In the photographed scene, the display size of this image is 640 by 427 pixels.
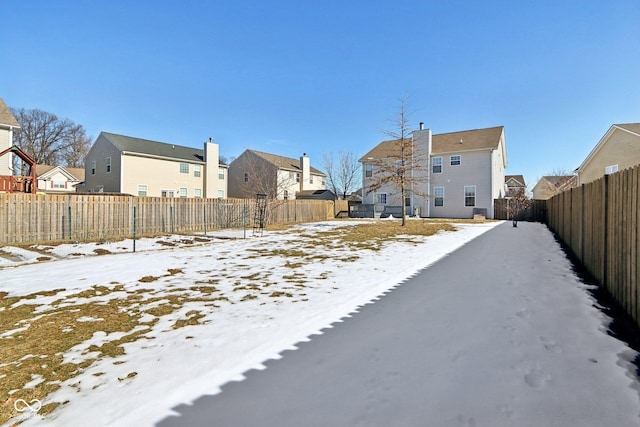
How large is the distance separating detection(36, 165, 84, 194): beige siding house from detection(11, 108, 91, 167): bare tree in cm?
430

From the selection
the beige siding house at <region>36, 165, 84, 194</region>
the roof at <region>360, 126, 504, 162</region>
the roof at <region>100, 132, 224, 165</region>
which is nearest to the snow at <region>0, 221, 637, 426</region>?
the roof at <region>100, 132, 224, 165</region>

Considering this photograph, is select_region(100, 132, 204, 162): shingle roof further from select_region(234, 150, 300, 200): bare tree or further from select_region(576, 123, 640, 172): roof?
select_region(576, 123, 640, 172): roof

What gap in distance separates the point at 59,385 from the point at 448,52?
17546 millimetres

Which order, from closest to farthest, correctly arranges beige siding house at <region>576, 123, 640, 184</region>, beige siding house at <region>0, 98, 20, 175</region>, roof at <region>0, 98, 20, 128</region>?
1. beige siding house at <region>0, 98, 20, 175</region>
2. roof at <region>0, 98, 20, 128</region>
3. beige siding house at <region>576, 123, 640, 184</region>

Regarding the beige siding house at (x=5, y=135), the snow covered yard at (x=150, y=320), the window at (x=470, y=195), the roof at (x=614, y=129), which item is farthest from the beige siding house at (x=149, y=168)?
the roof at (x=614, y=129)

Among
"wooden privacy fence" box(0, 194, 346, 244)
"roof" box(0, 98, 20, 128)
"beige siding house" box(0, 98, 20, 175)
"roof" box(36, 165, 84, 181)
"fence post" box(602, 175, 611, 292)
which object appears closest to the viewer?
"fence post" box(602, 175, 611, 292)

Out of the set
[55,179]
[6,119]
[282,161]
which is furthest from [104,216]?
[55,179]

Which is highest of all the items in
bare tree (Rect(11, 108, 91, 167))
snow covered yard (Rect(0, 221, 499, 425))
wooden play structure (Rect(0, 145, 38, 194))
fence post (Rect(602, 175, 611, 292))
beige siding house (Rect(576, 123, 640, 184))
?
bare tree (Rect(11, 108, 91, 167))

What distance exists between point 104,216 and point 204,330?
12.0 meters

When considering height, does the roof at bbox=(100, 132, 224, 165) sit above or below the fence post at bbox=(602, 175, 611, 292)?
above

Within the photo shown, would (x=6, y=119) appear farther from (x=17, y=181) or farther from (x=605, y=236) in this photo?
(x=605, y=236)

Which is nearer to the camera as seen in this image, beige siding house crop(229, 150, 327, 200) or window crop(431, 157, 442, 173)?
window crop(431, 157, 442, 173)

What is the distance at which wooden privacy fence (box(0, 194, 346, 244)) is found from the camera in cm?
1065

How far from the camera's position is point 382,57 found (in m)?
17.5
